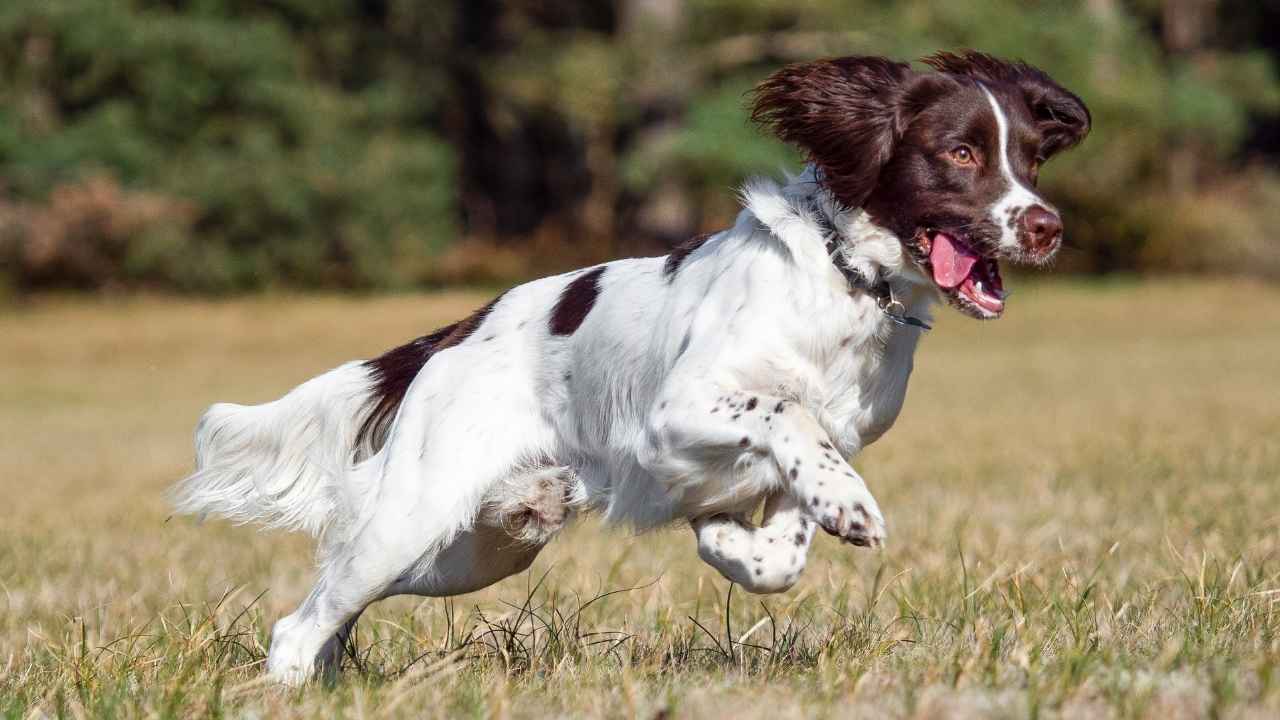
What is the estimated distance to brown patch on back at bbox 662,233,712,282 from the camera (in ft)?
13.9

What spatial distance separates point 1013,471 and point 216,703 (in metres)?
6.42

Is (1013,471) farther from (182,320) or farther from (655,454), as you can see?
(182,320)

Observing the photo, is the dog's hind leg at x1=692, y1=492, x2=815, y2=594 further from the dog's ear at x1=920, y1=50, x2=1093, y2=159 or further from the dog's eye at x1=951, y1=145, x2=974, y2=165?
the dog's ear at x1=920, y1=50, x2=1093, y2=159

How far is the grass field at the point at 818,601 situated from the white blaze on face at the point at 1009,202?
0.92m

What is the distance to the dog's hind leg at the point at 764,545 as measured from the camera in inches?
151

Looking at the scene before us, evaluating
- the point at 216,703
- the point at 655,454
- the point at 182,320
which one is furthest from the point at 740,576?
the point at 182,320

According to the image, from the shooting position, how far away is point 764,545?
3881 millimetres

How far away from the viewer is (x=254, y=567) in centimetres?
643

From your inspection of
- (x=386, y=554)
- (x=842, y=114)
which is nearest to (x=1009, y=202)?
(x=842, y=114)

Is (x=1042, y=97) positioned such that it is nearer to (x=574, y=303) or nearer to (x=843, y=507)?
(x=574, y=303)

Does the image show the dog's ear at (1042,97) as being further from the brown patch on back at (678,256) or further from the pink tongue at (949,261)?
the brown patch on back at (678,256)

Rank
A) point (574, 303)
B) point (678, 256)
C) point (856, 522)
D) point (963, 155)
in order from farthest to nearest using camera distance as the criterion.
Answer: point (574, 303) < point (678, 256) < point (963, 155) < point (856, 522)

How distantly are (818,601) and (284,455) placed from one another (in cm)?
164

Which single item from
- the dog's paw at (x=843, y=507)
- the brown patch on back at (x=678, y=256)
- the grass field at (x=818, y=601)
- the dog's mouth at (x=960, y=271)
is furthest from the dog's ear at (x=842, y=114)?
the grass field at (x=818, y=601)
